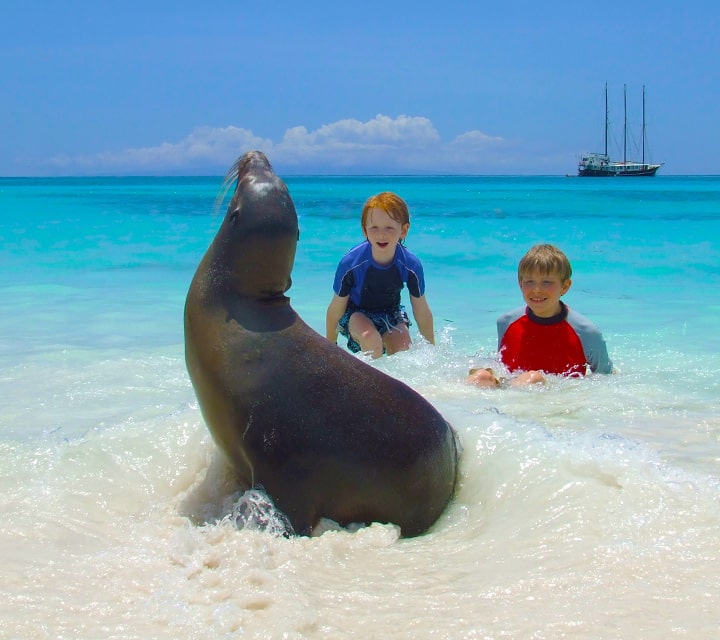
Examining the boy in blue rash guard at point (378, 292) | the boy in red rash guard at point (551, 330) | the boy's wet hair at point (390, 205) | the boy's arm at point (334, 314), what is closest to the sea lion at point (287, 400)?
the boy in red rash guard at point (551, 330)

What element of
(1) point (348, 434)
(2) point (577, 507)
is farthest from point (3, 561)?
(2) point (577, 507)

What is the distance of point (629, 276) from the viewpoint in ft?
43.9

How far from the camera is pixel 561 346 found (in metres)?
5.42

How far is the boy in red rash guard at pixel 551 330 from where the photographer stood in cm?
532

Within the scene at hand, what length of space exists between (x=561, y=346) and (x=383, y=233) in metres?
1.62

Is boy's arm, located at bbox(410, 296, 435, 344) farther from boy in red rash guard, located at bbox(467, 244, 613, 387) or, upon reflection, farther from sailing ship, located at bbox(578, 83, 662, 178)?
sailing ship, located at bbox(578, 83, 662, 178)

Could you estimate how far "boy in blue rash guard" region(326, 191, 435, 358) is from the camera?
6.38m

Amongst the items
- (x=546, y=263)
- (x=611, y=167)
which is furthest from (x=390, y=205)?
(x=611, y=167)

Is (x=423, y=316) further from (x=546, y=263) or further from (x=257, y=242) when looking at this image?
(x=257, y=242)

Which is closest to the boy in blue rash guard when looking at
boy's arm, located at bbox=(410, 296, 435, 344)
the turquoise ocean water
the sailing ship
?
boy's arm, located at bbox=(410, 296, 435, 344)

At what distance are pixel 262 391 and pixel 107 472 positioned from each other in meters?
0.89

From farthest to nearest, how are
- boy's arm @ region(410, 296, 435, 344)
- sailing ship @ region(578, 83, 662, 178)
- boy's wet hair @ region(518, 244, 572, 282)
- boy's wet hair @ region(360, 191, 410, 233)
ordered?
sailing ship @ region(578, 83, 662, 178) → boy's arm @ region(410, 296, 435, 344) → boy's wet hair @ region(360, 191, 410, 233) → boy's wet hair @ region(518, 244, 572, 282)

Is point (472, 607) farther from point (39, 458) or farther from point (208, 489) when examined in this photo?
point (39, 458)

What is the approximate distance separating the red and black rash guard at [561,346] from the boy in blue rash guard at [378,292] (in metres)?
1.14
